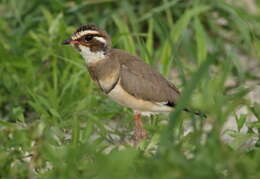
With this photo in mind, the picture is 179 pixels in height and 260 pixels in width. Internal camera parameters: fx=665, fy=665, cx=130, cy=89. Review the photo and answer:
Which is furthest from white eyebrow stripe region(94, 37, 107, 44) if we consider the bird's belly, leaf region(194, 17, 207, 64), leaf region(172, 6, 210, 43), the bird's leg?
leaf region(194, 17, 207, 64)

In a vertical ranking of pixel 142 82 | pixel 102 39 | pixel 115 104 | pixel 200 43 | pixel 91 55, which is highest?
pixel 102 39

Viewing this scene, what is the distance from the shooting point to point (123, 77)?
392 cm

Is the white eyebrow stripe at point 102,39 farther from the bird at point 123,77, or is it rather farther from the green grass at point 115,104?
the green grass at point 115,104

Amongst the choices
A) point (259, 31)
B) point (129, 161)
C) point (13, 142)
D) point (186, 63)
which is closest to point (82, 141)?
point (13, 142)

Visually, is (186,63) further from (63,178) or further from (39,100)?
(63,178)

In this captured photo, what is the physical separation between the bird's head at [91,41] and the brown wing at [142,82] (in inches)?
4.5

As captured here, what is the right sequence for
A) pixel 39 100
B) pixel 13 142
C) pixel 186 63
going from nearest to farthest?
pixel 13 142
pixel 39 100
pixel 186 63

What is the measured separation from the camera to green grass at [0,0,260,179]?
2.72 meters

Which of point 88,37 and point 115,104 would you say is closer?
point 88,37

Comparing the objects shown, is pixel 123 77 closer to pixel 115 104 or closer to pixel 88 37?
pixel 88 37

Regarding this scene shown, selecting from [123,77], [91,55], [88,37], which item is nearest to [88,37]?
[88,37]

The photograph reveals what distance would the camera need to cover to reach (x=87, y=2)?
5.57m

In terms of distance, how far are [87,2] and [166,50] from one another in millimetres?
997

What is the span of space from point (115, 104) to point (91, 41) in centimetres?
69
